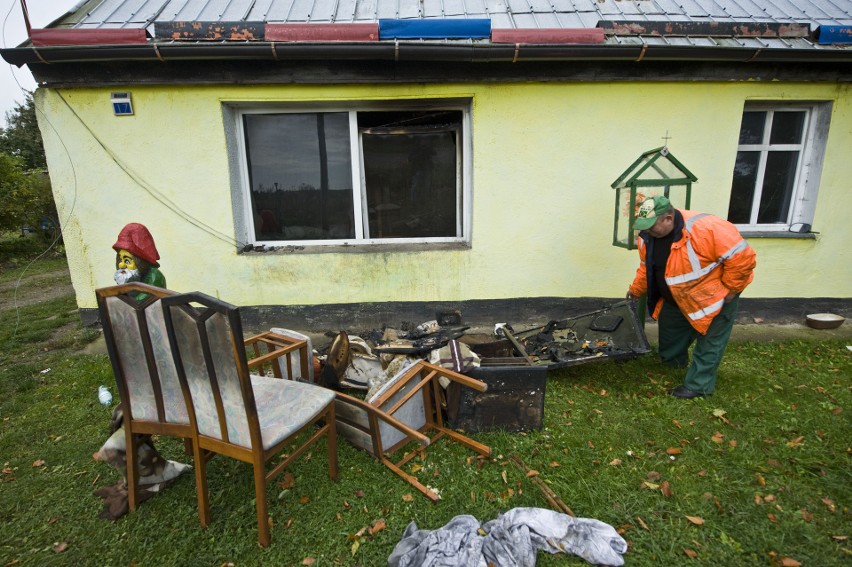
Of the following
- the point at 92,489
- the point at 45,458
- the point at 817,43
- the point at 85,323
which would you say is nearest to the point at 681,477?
the point at 92,489

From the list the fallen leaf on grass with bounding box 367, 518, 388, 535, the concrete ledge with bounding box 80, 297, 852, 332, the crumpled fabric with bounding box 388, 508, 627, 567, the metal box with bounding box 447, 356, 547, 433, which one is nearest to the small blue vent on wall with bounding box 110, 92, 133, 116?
the concrete ledge with bounding box 80, 297, 852, 332

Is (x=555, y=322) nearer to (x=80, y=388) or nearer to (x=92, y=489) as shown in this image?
(x=92, y=489)

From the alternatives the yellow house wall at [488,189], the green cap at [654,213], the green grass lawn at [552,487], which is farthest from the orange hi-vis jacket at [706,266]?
the yellow house wall at [488,189]

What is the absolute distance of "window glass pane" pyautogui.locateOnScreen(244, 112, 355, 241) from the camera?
4.89 m

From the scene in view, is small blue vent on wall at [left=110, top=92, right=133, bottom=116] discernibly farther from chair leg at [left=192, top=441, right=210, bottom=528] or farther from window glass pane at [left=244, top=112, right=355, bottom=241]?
chair leg at [left=192, top=441, right=210, bottom=528]

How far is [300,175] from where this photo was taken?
5.02 meters

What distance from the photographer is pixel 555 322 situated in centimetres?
434

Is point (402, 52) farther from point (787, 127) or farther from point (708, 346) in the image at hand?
point (787, 127)

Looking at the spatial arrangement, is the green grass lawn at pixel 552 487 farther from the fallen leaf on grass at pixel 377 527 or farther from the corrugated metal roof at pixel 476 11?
the corrugated metal roof at pixel 476 11

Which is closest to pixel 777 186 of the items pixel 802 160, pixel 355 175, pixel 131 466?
pixel 802 160

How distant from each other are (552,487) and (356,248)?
3.52m

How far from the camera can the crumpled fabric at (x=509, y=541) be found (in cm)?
194

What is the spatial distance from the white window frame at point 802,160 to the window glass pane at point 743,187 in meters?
0.05

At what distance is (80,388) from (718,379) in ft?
20.2
